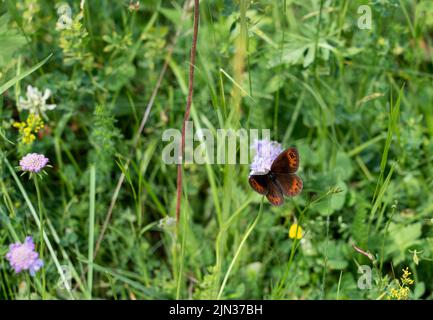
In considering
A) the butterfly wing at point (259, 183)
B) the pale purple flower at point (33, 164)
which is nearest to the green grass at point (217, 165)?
the butterfly wing at point (259, 183)

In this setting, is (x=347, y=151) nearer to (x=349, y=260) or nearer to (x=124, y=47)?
(x=349, y=260)

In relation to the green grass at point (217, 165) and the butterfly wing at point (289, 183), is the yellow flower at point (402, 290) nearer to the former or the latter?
the green grass at point (217, 165)
